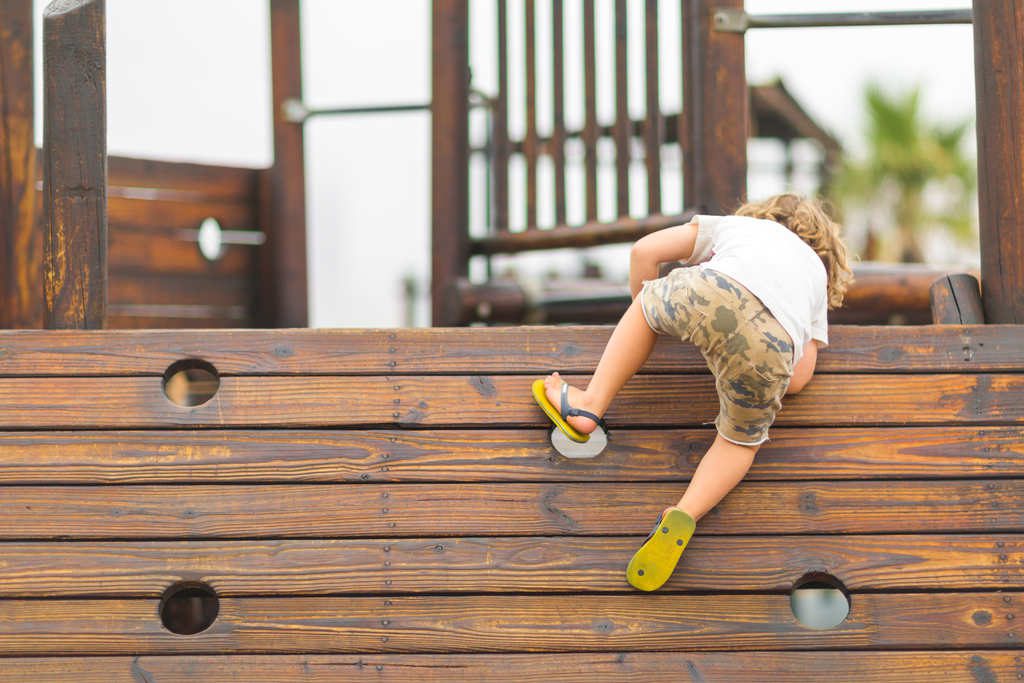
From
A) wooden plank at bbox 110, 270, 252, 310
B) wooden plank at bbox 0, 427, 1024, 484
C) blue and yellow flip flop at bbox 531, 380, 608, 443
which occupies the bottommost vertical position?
wooden plank at bbox 0, 427, 1024, 484

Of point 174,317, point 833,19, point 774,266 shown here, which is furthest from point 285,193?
point 774,266

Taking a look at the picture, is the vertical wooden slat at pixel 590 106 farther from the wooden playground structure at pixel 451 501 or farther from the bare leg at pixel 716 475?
the bare leg at pixel 716 475

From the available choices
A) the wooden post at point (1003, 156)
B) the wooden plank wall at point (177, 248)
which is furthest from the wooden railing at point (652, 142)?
the wooden plank wall at point (177, 248)

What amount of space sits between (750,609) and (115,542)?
1513 millimetres

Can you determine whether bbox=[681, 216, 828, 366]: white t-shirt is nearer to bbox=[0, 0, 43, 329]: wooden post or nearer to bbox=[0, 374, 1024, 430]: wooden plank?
bbox=[0, 374, 1024, 430]: wooden plank

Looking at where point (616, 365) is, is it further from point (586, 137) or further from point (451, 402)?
point (586, 137)

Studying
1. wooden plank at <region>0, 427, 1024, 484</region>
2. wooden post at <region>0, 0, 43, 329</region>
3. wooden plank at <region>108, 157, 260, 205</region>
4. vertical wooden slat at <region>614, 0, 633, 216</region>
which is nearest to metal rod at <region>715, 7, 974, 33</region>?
vertical wooden slat at <region>614, 0, 633, 216</region>

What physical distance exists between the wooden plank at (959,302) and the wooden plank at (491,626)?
83cm

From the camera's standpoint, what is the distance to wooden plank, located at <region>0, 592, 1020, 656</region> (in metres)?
2.61

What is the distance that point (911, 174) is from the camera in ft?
74.6

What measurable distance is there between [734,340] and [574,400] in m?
0.41

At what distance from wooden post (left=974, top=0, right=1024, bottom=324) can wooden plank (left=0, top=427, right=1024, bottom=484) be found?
455mm

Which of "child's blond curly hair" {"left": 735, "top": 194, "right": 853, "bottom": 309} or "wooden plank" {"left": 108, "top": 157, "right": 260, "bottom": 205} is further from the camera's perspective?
"wooden plank" {"left": 108, "top": 157, "right": 260, "bottom": 205}

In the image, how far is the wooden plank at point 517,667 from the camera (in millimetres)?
2580
